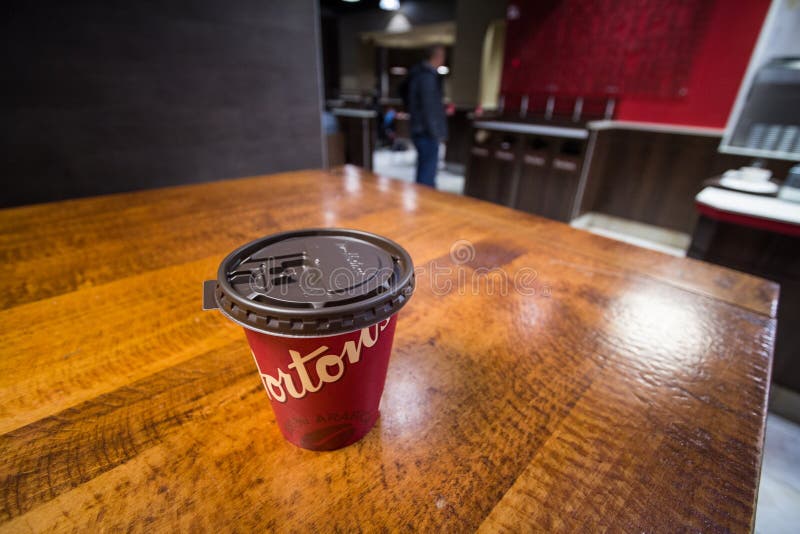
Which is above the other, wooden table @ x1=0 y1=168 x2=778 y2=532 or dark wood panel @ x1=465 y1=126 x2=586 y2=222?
wooden table @ x1=0 y1=168 x2=778 y2=532

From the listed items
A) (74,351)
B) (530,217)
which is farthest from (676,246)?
(74,351)

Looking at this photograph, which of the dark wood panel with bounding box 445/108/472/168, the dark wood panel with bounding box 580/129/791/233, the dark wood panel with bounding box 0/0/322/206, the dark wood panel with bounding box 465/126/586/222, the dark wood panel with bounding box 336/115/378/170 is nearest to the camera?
the dark wood panel with bounding box 0/0/322/206

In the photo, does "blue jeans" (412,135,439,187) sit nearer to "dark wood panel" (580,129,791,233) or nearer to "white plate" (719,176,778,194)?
"dark wood panel" (580,129,791,233)

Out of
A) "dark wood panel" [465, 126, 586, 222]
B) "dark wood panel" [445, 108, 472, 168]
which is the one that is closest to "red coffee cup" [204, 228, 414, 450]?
"dark wood panel" [465, 126, 586, 222]

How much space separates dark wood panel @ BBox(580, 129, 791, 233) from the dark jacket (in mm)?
1620

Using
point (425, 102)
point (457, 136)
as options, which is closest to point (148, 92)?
point (425, 102)

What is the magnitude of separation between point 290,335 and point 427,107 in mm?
4144

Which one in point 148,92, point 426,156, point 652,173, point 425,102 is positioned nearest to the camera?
point 148,92

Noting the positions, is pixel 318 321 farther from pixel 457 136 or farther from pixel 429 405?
pixel 457 136

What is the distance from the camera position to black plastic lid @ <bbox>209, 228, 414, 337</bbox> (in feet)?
0.99

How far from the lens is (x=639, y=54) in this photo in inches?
158

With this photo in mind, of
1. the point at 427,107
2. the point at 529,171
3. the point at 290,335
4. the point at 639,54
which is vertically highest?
the point at 639,54

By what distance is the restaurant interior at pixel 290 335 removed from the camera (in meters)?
0.36

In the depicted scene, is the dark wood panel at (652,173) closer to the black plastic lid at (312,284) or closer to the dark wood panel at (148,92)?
the dark wood panel at (148,92)
